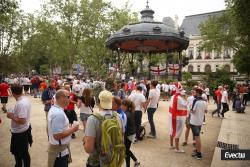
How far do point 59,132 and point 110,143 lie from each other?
2.94ft

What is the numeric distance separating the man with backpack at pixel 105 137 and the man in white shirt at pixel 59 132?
50 cm

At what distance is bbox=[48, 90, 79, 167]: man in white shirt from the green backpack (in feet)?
2.14

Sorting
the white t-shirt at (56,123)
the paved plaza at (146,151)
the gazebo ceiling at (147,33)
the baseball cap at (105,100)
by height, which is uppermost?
the gazebo ceiling at (147,33)

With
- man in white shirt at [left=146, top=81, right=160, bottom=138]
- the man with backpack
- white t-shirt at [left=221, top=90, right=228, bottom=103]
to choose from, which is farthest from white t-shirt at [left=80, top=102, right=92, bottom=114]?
white t-shirt at [left=221, top=90, right=228, bottom=103]

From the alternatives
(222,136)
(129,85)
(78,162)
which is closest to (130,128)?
(78,162)

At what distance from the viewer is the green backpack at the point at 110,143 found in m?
3.68

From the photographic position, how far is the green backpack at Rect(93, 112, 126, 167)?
12.1 feet

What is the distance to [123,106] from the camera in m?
6.71

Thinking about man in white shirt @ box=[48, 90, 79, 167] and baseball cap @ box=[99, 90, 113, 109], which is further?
man in white shirt @ box=[48, 90, 79, 167]

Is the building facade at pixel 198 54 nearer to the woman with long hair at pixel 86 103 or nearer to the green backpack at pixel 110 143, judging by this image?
the woman with long hair at pixel 86 103

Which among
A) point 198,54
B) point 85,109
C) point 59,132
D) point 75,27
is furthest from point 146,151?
point 198,54

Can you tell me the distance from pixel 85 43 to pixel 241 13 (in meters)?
36.0

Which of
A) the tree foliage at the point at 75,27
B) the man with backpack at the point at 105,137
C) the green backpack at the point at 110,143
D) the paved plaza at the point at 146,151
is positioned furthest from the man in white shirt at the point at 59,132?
the tree foliage at the point at 75,27

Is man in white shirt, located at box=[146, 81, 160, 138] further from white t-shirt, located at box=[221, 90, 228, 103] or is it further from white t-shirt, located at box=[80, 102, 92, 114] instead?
white t-shirt, located at box=[221, 90, 228, 103]
